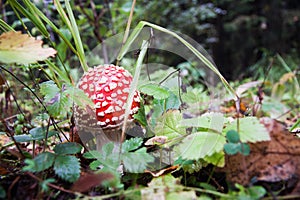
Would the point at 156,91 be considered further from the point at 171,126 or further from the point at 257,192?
the point at 257,192

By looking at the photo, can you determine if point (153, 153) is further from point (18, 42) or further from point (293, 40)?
point (293, 40)

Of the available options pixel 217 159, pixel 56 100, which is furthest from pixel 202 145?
pixel 56 100

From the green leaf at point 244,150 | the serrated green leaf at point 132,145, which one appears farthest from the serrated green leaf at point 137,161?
the green leaf at point 244,150

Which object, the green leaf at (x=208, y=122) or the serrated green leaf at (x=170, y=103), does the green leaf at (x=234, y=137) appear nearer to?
the green leaf at (x=208, y=122)

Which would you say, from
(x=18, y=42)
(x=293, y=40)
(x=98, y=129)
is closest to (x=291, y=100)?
(x=98, y=129)

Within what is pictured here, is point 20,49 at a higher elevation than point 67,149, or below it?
higher

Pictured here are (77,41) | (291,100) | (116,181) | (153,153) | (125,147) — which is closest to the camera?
(116,181)
